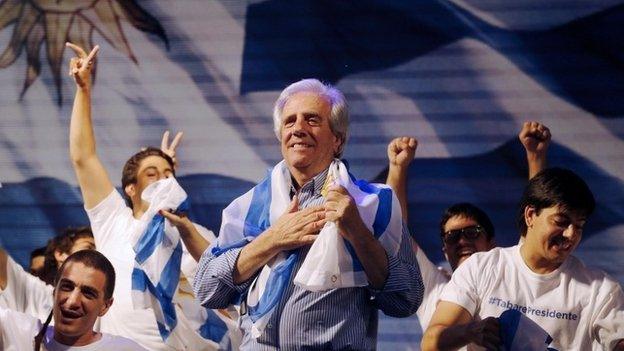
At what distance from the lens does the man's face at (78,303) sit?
407 cm

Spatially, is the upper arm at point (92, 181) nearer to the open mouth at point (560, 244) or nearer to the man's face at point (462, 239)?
the man's face at point (462, 239)

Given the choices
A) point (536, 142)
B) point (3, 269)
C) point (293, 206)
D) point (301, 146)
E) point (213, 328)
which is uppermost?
point (301, 146)

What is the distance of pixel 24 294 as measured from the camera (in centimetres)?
504

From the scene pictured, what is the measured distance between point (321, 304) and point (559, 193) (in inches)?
37.7

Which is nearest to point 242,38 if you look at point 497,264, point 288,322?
point 497,264

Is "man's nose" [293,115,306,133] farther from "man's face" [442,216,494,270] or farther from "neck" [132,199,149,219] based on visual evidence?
"neck" [132,199,149,219]

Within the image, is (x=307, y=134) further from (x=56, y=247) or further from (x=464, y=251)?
(x=56, y=247)

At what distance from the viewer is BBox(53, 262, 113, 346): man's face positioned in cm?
407

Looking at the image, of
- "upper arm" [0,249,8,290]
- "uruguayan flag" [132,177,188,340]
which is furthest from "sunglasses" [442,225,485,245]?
"upper arm" [0,249,8,290]

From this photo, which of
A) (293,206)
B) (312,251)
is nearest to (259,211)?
(293,206)

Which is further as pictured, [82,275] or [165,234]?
[165,234]

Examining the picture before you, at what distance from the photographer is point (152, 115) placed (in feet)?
20.4

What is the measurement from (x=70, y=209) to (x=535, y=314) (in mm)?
3100

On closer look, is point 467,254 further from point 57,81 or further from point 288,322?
point 57,81
